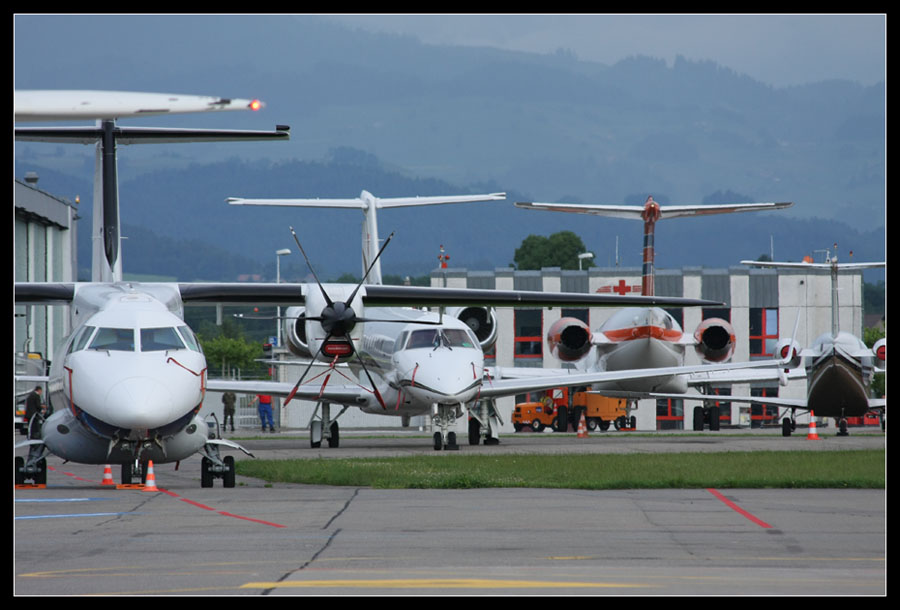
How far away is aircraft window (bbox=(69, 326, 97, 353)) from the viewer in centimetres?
1485

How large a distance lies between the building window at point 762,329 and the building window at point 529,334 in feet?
35.5

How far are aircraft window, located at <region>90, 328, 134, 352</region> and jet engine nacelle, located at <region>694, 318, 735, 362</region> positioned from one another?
2456 centimetres

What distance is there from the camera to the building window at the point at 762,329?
64688 mm

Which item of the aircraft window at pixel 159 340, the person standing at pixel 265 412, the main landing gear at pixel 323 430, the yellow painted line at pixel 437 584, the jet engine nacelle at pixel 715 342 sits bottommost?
the person standing at pixel 265 412

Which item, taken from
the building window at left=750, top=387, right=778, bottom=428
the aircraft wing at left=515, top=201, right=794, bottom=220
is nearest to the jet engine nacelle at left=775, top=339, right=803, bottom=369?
the aircraft wing at left=515, top=201, right=794, bottom=220

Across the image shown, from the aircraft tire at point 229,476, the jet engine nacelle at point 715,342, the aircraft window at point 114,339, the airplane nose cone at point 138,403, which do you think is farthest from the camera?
the jet engine nacelle at point 715,342

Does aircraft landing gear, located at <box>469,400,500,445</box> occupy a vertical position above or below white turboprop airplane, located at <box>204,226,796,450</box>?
below

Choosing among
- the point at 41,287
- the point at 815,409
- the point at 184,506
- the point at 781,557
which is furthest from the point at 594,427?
the point at 781,557

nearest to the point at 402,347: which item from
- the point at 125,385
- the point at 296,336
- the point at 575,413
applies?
the point at 296,336


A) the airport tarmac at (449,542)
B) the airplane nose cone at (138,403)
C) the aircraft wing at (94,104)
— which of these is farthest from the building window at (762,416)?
the aircraft wing at (94,104)

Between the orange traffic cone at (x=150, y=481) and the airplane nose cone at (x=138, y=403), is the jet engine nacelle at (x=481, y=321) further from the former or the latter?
the airplane nose cone at (x=138, y=403)

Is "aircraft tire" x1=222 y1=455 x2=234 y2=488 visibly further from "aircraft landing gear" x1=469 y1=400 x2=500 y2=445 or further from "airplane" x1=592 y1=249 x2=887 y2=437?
"airplane" x1=592 y1=249 x2=887 y2=437

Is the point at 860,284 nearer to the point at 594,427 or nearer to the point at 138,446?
the point at 594,427
